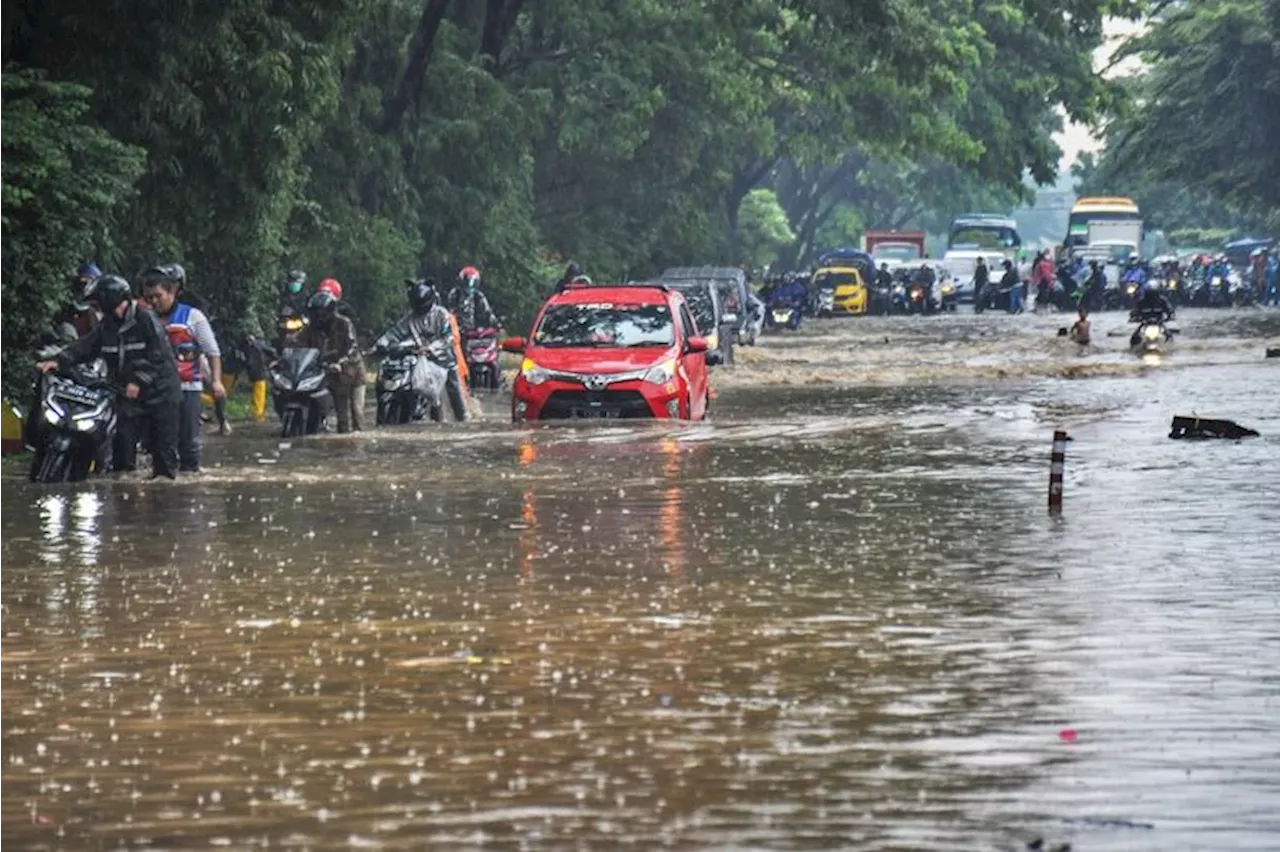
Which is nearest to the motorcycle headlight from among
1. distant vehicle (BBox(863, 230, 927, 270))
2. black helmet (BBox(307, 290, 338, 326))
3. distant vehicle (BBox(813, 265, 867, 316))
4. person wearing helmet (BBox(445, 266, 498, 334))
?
black helmet (BBox(307, 290, 338, 326))

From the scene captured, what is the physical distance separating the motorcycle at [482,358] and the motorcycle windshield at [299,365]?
33.8 ft

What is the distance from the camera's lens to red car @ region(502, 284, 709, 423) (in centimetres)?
2828

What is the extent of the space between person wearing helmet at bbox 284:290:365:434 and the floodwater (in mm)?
3858

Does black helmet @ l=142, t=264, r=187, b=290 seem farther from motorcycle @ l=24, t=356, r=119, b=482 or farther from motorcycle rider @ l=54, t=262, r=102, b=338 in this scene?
motorcycle @ l=24, t=356, r=119, b=482

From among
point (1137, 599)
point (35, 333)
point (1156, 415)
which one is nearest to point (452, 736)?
point (1137, 599)

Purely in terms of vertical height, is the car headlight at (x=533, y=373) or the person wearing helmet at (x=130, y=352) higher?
the person wearing helmet at (x=130, y=352)

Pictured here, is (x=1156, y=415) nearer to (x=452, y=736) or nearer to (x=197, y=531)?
(x=197, y=531)

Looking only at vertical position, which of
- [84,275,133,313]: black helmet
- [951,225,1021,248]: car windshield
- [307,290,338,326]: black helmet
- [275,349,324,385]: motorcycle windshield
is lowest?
[951,225,1021,248]: car windshield

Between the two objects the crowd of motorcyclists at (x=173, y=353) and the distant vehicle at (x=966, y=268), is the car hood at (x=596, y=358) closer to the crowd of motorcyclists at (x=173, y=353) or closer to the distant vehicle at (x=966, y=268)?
the crowd of motorcyclists at (x=173, y=353)

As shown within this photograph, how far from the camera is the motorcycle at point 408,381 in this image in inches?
1195

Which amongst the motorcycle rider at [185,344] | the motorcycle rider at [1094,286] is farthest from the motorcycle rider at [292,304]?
the motorcycle rider at [1094,286]

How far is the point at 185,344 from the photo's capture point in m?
24.1

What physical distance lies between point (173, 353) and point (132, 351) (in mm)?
728

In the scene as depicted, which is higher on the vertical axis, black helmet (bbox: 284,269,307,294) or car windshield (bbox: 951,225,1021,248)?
black helmet (bbox: 284,269,307,294)
